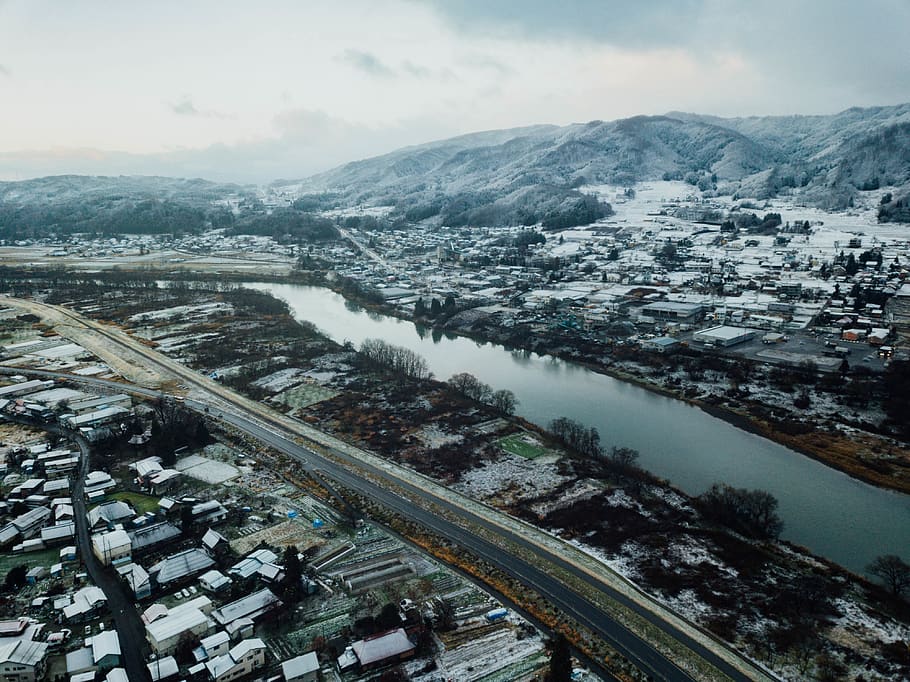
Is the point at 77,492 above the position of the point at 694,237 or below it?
below

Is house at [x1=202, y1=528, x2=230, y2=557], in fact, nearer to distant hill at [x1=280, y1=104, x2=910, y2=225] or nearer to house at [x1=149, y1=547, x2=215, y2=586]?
house at [x1=149, y1=547, x2=215, y2=586]

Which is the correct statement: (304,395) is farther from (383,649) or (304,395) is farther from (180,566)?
(383,649)

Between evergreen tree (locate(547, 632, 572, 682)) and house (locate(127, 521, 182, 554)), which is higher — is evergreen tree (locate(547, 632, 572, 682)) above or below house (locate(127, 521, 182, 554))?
above

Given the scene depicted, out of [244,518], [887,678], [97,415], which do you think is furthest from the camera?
[97,415]

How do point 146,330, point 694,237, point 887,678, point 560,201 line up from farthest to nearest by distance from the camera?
point 560,201 < point 694,237 < point 146,330 < point 887,678

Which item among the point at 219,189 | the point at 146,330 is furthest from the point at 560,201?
the point at 219,189

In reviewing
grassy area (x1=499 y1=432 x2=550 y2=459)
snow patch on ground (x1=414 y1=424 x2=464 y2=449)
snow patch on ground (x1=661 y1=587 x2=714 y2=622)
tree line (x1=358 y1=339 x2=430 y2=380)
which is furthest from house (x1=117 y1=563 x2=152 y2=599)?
tree line (x1=358 y1=339 x2=430 y2=380)

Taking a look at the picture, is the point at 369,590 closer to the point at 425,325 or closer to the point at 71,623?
the point at 71,623

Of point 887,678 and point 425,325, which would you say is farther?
point 425,325
